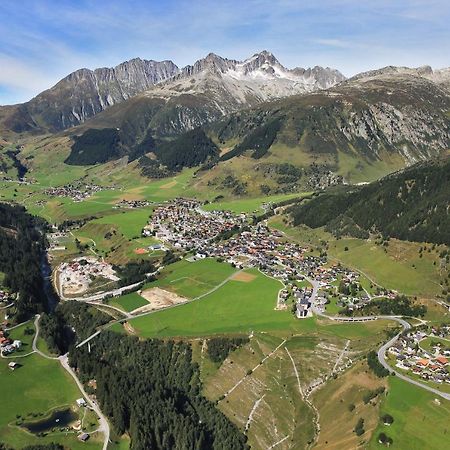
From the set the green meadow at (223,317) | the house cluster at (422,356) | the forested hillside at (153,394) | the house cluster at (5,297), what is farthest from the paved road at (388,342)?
the house cluster at (5,297)

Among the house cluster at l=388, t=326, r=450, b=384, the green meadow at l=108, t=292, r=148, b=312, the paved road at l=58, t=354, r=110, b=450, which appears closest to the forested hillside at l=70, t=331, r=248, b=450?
the paved road at l=58, t=354, r=110, b=450

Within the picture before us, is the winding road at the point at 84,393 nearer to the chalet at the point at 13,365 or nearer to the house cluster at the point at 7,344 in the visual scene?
the house cluster at the point at 7,344

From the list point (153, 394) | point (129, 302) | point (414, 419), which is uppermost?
point (129, 302)

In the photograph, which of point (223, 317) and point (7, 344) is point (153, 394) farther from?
point (7, 344)

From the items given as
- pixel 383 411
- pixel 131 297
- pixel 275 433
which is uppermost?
pixel 131 297

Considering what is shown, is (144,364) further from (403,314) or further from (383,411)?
(403,314)

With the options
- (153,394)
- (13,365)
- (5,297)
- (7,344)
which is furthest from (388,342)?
(5,297)

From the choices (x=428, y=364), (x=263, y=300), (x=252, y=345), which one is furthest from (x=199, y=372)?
(x=428, y=364)
